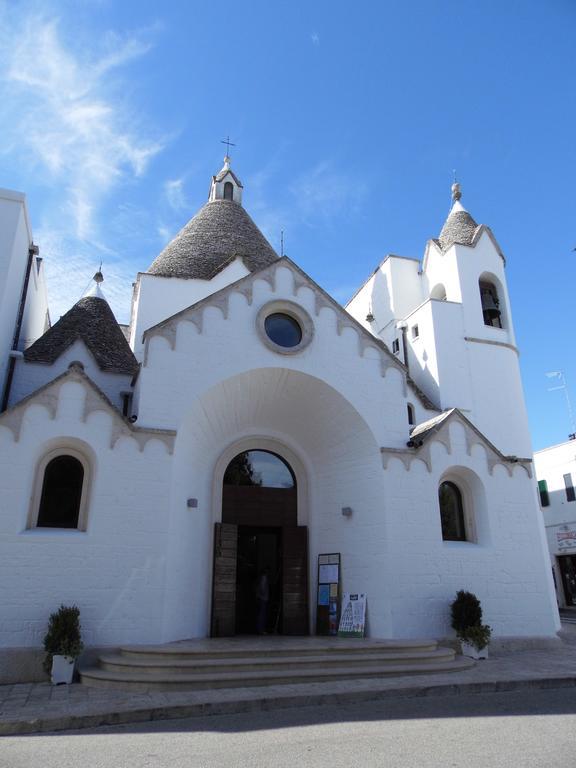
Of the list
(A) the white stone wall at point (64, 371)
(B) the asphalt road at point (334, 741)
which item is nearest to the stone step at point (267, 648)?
(B) the asphalt road at point (334, 741)

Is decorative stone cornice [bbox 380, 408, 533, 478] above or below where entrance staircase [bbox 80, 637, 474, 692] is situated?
above

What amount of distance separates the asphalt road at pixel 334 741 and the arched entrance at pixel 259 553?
6.08 metres

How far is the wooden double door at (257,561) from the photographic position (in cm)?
1370

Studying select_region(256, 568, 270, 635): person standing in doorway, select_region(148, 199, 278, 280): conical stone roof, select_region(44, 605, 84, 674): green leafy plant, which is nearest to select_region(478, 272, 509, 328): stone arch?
select_region(148, 199, 278, 280): conical stone roof

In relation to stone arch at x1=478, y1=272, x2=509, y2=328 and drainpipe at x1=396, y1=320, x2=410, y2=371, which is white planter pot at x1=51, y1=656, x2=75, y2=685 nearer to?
drainpipe at x1=396, y1=320, x2=410, y2=371

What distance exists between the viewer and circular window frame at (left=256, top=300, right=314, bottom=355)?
1395cm

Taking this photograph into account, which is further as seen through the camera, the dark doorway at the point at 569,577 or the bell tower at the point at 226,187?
the dark doorway at the point at 569,577

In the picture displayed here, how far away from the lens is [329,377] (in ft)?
46.7

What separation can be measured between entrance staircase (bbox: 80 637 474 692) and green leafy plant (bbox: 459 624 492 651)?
0.66m

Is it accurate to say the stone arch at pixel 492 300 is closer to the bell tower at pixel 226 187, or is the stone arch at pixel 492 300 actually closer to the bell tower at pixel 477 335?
the bell tower at pixel 477 335

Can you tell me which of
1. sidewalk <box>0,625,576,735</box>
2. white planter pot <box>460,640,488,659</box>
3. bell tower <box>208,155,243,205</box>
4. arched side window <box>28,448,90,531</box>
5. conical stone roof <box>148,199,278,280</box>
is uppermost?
bell tower <box>208,155,243,205</box>

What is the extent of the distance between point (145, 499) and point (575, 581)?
2697 centimetres

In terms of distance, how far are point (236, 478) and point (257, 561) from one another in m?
2.52

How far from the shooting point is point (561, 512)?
31.4 meters
